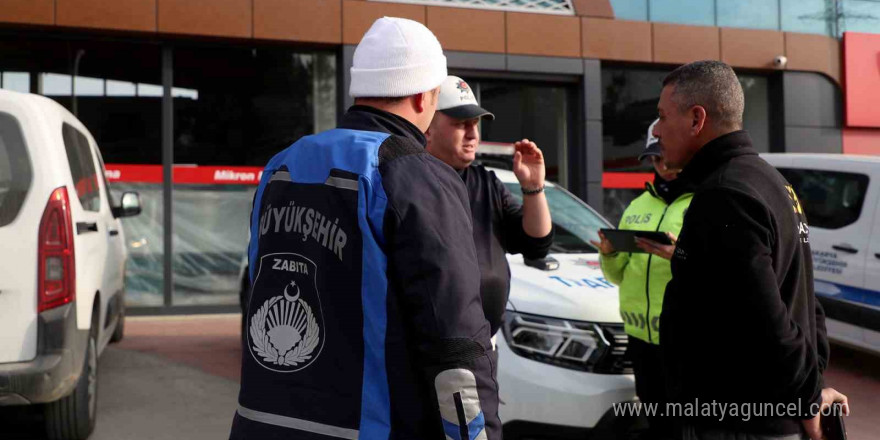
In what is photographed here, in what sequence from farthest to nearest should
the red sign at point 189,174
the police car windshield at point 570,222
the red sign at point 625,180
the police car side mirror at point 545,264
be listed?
1. the red sign at point 625,180
2. the red sign at point 189,174
3. the police car windshield at point 570,222
4. the police car side mirror at point 545,264

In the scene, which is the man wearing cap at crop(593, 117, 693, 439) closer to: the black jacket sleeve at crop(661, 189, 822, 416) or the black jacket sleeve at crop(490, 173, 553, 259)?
the black jacket sleeve at crop(490, 173, 553, 259)

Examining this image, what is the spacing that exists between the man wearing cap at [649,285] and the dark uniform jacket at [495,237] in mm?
435

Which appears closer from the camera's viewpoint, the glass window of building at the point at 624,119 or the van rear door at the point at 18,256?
the van rear door at the point at 18,256

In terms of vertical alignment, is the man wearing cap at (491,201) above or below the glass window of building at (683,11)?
below

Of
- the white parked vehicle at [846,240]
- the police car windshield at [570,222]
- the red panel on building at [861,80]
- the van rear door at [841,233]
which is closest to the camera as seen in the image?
the police car windshield at [570,222]

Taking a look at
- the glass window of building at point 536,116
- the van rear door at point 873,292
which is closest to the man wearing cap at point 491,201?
the van rear door at point 873,292

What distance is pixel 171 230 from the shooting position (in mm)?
10258

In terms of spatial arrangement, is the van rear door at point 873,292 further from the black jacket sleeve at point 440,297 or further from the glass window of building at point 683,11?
the glass window of building at point 683,11

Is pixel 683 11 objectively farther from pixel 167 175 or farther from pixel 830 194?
pixel 167 175

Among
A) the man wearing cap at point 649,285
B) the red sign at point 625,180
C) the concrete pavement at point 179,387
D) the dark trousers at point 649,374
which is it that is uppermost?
the red sign at point 625,180

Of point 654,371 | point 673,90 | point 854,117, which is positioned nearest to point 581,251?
point 654,371

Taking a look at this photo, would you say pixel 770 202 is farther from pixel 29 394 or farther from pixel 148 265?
pixel 148 265

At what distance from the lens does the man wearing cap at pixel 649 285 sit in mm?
3420

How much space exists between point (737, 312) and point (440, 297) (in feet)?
2.83
